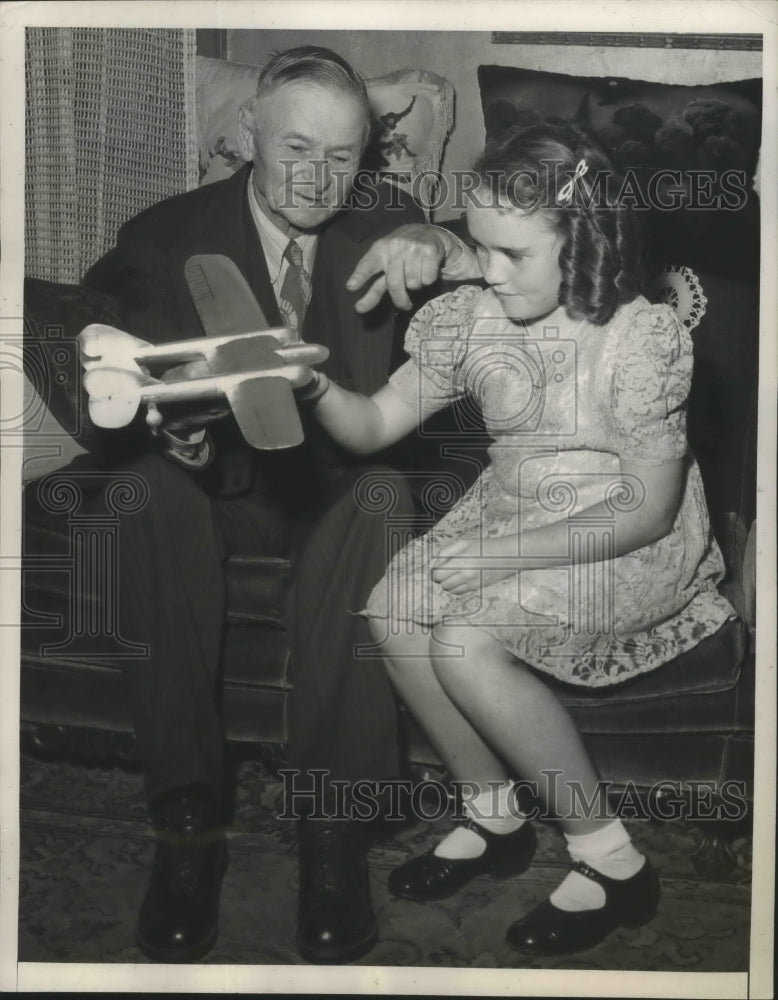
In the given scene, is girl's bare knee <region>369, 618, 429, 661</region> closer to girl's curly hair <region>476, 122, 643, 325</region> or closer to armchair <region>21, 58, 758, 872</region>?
armchair <region>21, 58, 758, 872</region>

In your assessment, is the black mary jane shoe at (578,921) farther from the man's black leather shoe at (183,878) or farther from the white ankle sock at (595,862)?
the man's black leather shoe at (183,878)

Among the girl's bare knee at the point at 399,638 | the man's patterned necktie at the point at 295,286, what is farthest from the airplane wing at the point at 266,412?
the girl's bare knee at the point at 399,638

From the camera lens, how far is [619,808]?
227 centimetres

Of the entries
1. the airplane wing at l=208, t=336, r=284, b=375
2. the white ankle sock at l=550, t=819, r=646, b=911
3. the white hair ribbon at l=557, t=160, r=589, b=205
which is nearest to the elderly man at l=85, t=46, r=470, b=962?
the airplane wing at l=208, t=336, r=284, b=375

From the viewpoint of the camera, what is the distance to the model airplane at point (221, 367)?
2.07 m

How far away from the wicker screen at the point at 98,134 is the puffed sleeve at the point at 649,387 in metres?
0.89

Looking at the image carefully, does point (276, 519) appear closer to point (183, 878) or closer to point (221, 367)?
point (221, 367)

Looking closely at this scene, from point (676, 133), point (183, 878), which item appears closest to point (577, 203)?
point (676, 133)

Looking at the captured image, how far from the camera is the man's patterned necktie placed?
2266mm

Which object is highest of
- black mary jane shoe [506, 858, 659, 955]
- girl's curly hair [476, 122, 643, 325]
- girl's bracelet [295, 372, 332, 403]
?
girl's curly hair [476, 122, 643, 325]

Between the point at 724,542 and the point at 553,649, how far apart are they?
0.41m

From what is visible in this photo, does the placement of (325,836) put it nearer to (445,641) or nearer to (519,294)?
(445,641)

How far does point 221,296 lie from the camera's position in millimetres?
2189

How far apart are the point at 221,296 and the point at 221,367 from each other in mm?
170
